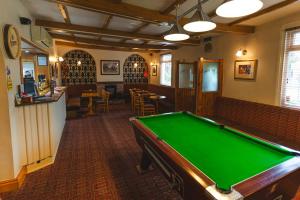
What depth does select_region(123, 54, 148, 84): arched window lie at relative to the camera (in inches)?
387

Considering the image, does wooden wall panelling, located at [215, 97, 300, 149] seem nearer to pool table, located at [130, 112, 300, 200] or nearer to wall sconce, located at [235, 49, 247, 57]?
wall sconce, located at [235, 49, 247, 57]

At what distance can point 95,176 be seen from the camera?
268 centimetres

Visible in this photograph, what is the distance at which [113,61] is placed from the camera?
9391 mm

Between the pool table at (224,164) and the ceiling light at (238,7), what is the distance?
52.3 inches

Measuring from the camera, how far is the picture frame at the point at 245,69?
14.7ft

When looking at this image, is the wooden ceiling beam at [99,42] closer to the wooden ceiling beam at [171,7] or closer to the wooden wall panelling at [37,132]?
the wooden wall panelling at [37,132]

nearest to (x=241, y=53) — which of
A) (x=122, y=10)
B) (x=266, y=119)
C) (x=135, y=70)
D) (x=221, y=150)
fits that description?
(x=266, y=119)

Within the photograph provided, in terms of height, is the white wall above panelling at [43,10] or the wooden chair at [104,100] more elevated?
the white wall above panelling at [43,10]

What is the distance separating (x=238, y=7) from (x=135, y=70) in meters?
8.63

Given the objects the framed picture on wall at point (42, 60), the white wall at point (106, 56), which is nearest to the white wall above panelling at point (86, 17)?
the framed picture on wall at point (42, 60)

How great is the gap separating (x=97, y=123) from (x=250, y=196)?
16.2 ft

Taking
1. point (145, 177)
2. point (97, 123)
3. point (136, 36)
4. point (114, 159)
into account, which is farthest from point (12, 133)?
point (136, 36)

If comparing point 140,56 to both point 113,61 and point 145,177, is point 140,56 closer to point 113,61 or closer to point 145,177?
point 113,61

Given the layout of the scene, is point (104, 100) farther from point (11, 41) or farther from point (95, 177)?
point (11, 41)
